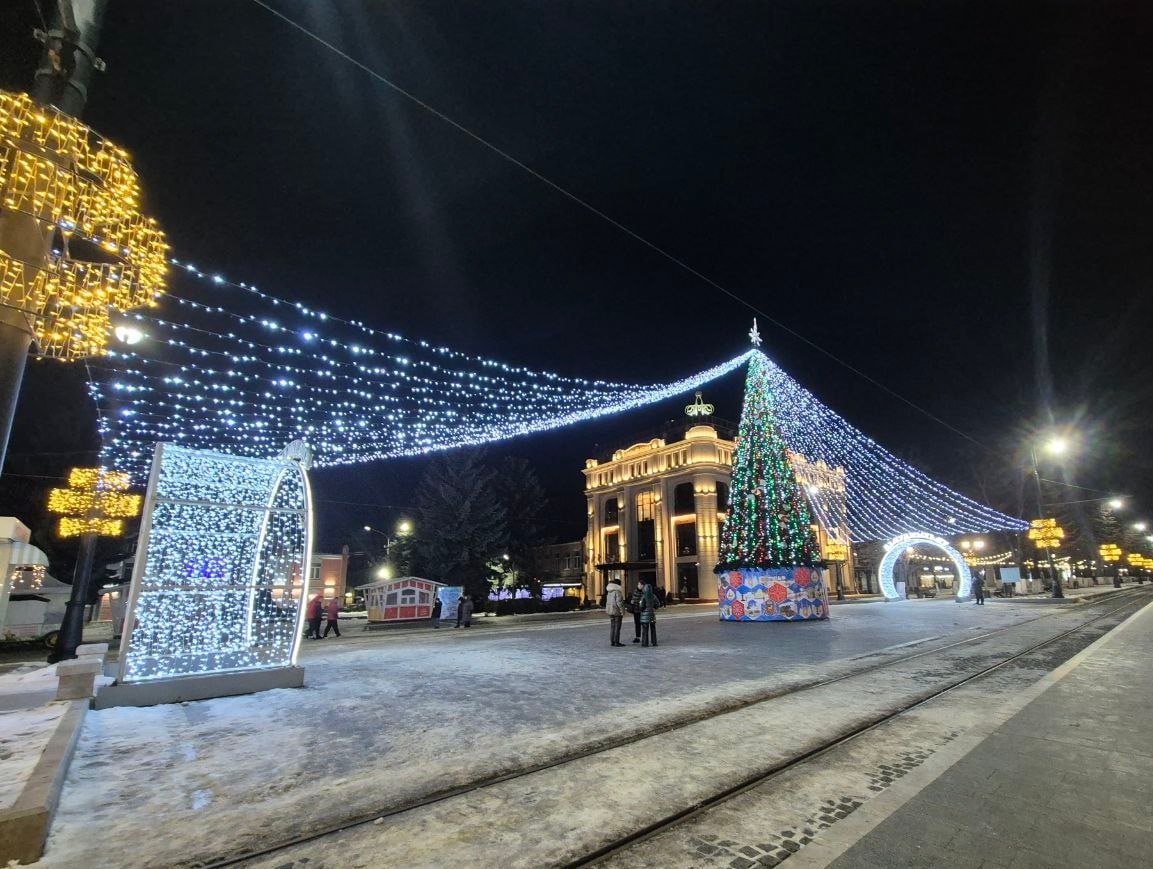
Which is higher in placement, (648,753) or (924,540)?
(924,540)

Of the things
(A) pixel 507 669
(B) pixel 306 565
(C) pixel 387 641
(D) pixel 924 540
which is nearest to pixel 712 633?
(A) pixel 507 669

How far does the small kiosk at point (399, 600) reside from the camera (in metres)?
22.8

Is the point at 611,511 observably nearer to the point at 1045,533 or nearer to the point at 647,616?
the point at 1045,533

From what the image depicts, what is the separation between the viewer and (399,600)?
2317 cm

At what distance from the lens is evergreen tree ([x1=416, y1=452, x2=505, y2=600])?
114 ft

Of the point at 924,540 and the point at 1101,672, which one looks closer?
the point at 1101,672

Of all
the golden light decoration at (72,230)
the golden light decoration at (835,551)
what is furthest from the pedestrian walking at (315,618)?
the golden light decoration at (835,551)

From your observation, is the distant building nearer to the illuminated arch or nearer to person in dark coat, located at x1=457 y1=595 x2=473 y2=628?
person in dark coat, located at x1=457 y1=595 x2=473 y2=628

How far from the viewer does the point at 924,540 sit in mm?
33781

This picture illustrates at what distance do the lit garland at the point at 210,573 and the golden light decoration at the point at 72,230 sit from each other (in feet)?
10.5

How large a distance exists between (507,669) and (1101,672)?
9.88 meters

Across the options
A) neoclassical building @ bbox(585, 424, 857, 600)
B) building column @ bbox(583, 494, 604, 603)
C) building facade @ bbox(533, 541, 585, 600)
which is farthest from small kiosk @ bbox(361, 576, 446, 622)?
building facade @ bbox(533, 541, 585, 600)

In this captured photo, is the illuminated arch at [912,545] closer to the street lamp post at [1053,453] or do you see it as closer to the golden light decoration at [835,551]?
the street lamp post at [1053,453]

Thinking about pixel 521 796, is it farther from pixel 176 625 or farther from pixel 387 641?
pixel 387 641
